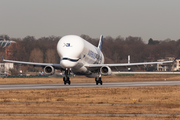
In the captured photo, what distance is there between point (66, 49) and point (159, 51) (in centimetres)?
11590

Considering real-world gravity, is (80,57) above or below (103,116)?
above

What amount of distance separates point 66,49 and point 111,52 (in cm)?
10823

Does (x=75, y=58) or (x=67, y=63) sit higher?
(x=75, y=58)

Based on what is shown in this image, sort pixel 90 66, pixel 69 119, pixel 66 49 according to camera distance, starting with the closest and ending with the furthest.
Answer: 1. pixel 69 119
2. pixel 66 49
3. pixel 90 66

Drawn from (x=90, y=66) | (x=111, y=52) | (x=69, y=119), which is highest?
(x=111, y=52)

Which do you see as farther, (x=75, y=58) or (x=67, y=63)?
(x=75, y=58)

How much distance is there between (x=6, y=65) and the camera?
464 feet

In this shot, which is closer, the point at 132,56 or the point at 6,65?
the point at 6,65

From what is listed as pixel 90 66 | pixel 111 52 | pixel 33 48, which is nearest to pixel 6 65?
pixel 33 48

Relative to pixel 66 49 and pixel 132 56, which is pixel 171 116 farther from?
pixel 132 56

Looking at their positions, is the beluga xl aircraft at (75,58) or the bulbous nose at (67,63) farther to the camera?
the beluga xl aircraft at (75,58)

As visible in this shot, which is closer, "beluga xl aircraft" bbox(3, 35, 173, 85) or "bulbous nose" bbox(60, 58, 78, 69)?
"bulbous nose" bbox(60, 58, 78, 69)

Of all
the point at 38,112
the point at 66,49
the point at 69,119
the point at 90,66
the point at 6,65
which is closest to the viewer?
the point at 69,119

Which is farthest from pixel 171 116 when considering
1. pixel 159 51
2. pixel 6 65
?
pixel 159 51
